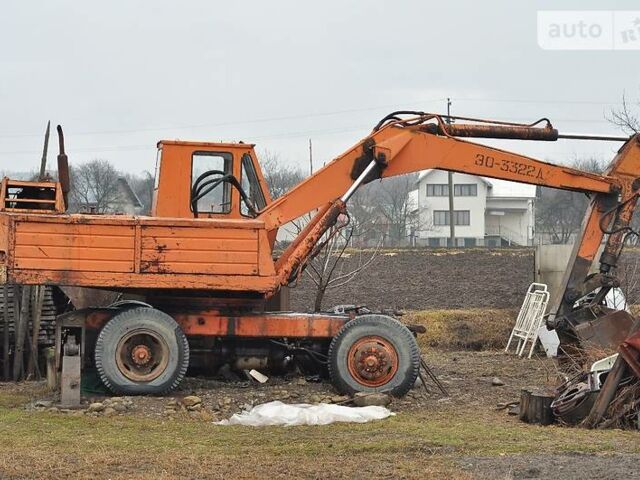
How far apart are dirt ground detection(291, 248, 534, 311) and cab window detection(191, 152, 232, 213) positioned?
11682 mm

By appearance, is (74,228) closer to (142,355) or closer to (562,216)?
(142,355)

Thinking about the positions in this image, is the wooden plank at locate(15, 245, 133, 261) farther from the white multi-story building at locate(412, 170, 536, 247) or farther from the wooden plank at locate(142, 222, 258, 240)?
the white multi-story building at locate(412, 170, 536, 247)

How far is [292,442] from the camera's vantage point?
1016cm

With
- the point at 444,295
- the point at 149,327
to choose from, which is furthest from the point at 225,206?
the point at 444,295

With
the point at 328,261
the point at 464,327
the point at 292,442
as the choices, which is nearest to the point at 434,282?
the point at 328,261

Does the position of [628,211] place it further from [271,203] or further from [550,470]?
[550,470]

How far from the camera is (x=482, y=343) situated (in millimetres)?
22453

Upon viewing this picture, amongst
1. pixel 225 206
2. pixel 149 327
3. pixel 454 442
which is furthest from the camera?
pixel 225 206

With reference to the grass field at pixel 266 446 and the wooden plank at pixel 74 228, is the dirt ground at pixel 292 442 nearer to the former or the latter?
the grass field at pixel 266 446

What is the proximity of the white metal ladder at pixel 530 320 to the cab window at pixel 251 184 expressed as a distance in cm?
748

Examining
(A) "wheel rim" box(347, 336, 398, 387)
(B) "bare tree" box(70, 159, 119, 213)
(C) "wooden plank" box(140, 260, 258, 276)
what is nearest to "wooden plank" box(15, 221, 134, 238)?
(C) "wooden plank" box(140, 260, 258, 276)

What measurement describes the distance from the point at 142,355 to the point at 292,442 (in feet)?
11.9

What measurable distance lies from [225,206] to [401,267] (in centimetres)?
2027

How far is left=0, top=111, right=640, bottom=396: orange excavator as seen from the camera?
42.9 feet
